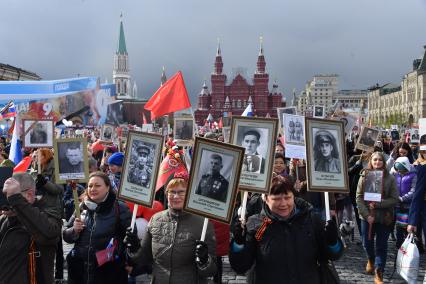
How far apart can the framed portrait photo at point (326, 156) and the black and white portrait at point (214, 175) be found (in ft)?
2.45

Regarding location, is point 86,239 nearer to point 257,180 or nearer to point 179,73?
point 257,180

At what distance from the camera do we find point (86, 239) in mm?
4500

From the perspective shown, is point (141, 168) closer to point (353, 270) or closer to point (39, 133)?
point (353, 270)

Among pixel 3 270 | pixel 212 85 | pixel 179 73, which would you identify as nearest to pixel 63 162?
pixel 3 270

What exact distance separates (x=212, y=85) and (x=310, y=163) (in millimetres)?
103868

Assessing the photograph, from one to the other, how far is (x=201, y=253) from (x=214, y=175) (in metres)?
0.60

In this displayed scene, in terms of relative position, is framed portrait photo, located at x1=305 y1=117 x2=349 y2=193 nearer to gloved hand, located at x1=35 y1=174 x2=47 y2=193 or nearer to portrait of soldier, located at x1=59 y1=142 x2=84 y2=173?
portrait of soldier, located at x1=59 y1=142 x2=84 y2=173

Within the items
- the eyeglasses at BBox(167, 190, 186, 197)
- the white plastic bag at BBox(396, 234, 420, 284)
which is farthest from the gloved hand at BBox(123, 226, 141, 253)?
the white plastic bag at BBox(396, 234, 420, 284)

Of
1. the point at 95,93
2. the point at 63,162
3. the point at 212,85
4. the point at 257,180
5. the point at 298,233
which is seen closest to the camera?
the point at 298,233

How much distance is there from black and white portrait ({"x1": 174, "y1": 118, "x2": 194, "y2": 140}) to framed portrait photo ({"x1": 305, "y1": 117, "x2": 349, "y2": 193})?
19.8 feet

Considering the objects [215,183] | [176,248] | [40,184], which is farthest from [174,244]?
[40,184]

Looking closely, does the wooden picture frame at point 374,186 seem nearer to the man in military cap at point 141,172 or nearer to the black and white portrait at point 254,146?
the black and white portrait at point 254,146

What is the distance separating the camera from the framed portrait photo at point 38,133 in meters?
8.64

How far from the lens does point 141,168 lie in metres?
4.65
